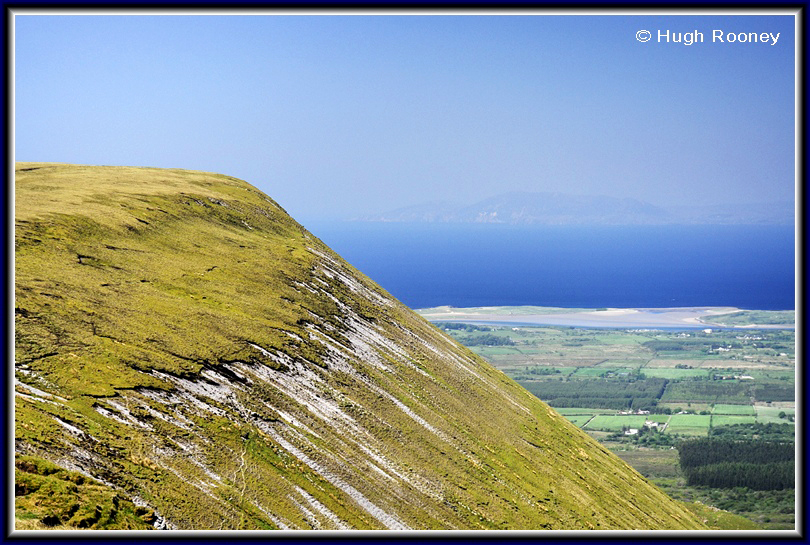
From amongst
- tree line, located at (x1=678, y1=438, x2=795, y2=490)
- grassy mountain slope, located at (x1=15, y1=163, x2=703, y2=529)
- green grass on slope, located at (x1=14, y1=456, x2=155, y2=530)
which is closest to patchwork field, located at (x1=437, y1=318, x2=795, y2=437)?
tree line, located at (x1=678, y1=438, x2=795, y2=490)

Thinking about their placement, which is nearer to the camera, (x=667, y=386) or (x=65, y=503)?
(x=65, y=503)

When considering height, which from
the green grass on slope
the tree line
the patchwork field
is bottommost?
the patchwork field

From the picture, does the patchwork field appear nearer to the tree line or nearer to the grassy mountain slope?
the tree line

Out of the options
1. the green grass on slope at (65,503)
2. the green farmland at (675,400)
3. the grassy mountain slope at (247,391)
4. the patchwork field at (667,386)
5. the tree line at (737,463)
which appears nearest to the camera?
the green grass on slope at (65,503)

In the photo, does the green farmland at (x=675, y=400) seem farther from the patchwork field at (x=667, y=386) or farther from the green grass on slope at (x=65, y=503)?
the green grass on slope at (x=65, y=503)

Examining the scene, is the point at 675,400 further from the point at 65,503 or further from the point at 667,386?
the point at 65,503

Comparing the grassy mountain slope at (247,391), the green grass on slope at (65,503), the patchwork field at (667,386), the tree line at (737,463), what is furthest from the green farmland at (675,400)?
the green grass on slope at (65,503)

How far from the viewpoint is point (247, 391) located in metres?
31.8

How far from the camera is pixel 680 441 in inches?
4712

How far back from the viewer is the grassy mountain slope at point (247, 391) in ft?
81.8

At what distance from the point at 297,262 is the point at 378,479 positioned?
23.8 meters

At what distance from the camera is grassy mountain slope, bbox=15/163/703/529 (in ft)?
81.8

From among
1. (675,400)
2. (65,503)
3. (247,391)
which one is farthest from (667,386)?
(65,503)
